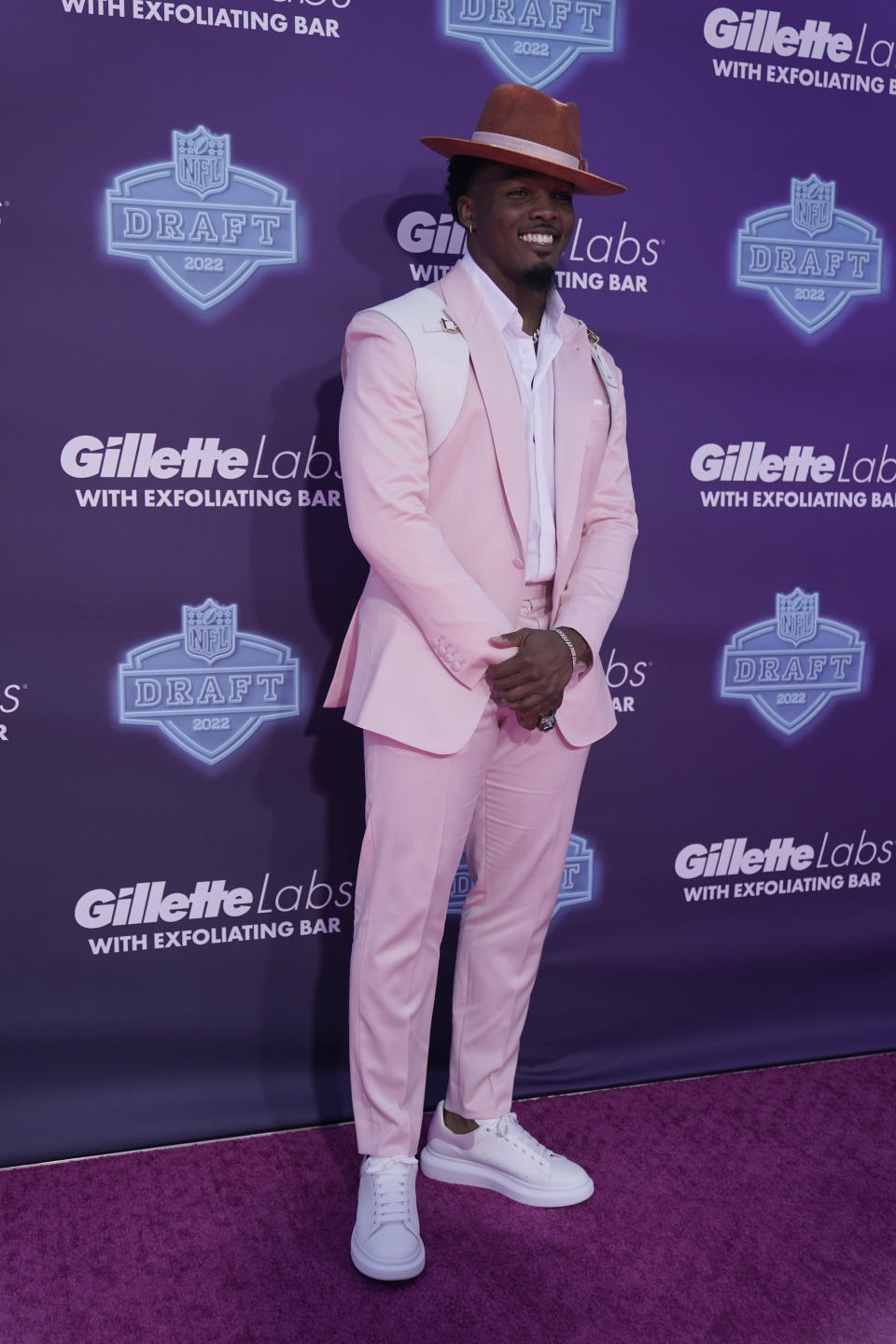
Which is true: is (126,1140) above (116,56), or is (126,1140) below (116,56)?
below

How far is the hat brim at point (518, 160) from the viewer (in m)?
2.13

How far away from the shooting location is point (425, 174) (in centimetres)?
262

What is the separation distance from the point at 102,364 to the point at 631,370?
1129 millimetres

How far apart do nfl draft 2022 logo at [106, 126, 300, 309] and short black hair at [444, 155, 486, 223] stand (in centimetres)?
39

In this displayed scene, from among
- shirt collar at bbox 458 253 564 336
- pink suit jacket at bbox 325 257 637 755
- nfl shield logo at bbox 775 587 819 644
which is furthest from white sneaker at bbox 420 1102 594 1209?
shirt collar at bbox 458 253 564 336

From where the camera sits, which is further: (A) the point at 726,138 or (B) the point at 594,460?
(A) the point at 726,138

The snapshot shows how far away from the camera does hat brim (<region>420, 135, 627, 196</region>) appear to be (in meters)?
2.13

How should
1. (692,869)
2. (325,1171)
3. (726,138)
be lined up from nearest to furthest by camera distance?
(325,1171) < (726,138) < (692,869)

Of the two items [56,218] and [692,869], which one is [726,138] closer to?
[56,218]

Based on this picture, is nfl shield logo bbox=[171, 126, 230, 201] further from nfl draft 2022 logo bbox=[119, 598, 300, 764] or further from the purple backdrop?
nfl draft 2022 logo bbox=[119, 598, 300, 764]

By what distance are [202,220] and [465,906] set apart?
4.73 ft

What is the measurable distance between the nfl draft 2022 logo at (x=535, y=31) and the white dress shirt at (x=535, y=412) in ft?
2.07

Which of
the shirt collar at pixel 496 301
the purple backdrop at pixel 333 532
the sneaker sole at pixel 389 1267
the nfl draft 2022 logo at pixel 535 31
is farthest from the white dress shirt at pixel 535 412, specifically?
the sneaker sole at pixel 389 1267

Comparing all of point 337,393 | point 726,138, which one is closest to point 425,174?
point 337,393
